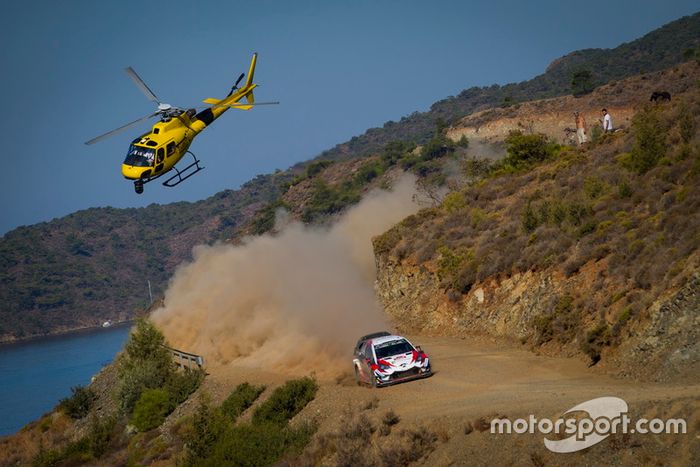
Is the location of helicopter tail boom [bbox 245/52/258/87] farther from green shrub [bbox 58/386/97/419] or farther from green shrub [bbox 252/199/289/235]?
green shrub [bbox 252/199/289/235]

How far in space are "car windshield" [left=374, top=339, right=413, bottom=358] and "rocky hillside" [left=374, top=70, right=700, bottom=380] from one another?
4674 mm

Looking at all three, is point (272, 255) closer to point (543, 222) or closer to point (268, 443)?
point (543, 222)

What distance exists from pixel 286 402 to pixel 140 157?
1050 centimetres

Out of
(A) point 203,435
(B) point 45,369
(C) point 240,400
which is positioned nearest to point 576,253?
(C) point 240,400

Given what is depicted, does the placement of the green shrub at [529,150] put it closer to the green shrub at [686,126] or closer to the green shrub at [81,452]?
the green shrub at [686,126]

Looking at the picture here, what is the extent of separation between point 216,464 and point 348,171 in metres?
111

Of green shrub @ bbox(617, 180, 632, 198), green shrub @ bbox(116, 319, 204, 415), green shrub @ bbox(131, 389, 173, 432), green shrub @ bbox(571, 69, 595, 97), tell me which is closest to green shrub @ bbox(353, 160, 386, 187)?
green shrub @ bbox(571, 69, 595, 97)

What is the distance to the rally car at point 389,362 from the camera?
25.0m

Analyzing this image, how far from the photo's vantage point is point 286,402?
26672 mm

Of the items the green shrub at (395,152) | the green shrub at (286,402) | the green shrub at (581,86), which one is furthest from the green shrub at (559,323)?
the green shrub at (395,152)

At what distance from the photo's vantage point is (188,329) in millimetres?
52375

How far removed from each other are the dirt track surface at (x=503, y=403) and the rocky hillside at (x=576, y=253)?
1.11 m

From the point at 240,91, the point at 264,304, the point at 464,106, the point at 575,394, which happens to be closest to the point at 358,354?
the point at 575,394

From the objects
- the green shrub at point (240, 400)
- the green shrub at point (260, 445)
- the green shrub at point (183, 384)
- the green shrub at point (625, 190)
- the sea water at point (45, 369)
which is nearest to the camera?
the green shrub at point (260, 445)
